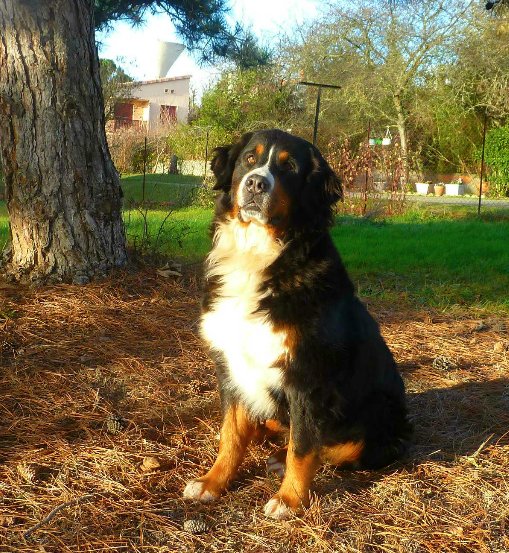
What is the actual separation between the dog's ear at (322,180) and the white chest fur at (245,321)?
1.17 ft

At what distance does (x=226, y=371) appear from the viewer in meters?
2.87

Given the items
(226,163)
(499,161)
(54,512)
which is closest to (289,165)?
(226,163)

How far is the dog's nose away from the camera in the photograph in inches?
110

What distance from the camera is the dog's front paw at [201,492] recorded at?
Answer: 264cm

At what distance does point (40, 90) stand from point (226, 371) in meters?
3.09

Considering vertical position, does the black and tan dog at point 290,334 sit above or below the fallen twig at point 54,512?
above

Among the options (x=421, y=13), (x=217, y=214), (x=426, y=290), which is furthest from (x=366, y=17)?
(x=217, y=214)

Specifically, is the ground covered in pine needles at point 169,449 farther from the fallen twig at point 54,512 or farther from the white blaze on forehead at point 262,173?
the white blaze on forehead at point 262,173

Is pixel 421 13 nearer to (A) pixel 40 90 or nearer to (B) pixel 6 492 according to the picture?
(A) pixel 40 90

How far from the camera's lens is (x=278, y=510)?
253cm

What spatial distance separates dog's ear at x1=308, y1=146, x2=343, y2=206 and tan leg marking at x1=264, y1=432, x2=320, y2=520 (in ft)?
3.88

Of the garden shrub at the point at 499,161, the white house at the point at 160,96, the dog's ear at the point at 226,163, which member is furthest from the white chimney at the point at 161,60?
the dog's ear at the point at 226,163

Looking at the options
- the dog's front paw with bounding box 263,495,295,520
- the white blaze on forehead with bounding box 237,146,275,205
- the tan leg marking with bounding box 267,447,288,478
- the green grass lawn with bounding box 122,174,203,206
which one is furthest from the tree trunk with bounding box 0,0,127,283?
the green grass lawn with bounding box 122,174,203,206

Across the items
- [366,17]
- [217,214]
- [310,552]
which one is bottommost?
[310,552]
